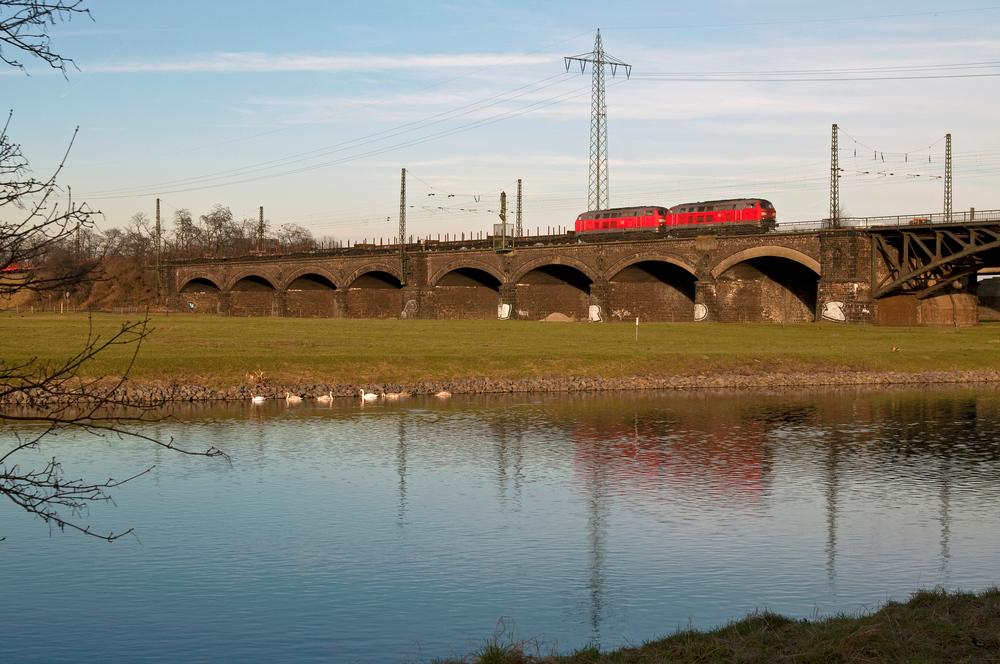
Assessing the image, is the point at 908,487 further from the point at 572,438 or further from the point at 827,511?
the point at 572,438

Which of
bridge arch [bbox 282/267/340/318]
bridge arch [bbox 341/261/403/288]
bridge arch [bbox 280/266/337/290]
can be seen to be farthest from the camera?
bridge arch [bbox 282/267/340/318]

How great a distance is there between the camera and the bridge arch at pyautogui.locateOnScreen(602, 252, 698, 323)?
77812 millimetres

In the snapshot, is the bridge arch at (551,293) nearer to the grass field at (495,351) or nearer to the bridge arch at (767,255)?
the bridge arch at (767,255)

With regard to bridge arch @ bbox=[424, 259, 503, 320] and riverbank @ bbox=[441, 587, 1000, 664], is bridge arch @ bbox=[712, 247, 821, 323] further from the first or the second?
riverbank @ bbox=[441, 587, 1000, 664]

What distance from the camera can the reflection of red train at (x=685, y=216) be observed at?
69.8 m

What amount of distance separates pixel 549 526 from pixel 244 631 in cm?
655

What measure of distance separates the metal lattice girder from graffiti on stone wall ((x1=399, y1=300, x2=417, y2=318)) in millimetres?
45213

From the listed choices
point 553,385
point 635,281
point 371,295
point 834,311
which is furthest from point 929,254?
point 371,295

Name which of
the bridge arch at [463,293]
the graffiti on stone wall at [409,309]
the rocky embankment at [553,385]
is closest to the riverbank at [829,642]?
the rocky embankment at [553,385]

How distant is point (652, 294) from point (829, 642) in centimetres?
7080

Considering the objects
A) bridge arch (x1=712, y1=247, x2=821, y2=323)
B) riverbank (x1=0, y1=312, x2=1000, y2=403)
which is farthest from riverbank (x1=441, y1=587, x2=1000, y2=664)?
bridge arch (x1=712, y1=247, x2=821, y2=323)

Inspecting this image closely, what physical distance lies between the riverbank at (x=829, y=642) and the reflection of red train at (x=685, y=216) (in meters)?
60.9

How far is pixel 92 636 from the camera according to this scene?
11.4 meters

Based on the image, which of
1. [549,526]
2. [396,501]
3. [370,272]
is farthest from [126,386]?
[370,272]
